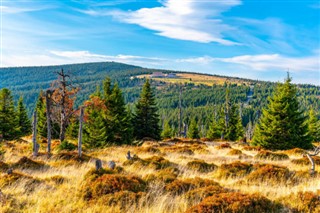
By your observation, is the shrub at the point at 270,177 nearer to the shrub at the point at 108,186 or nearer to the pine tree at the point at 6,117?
the shrub at the point at 108,186

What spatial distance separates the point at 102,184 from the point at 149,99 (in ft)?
90.1

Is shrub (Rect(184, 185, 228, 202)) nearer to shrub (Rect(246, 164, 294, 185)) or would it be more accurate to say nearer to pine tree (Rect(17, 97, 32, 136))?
shrub (Rect(246, 164, 294, 185))

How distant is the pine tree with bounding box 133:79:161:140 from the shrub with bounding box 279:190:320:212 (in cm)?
2809

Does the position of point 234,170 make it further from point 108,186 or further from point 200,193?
point 108,186

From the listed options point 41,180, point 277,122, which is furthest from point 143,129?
point 41,180

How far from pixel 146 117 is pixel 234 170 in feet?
77.9

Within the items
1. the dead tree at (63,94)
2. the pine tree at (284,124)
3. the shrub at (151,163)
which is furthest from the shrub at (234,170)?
the dead tree at (63,94)

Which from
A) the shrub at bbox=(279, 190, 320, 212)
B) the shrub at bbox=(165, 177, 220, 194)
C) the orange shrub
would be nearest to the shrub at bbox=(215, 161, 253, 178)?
the shrub at bbox=(165, 177, 220, 194)

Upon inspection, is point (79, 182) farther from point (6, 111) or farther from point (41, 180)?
point (6, 111)

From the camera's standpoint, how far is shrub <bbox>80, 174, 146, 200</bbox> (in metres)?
7.32

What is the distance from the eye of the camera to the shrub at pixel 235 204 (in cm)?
606

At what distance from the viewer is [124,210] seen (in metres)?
6.26

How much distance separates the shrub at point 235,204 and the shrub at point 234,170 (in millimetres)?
4074

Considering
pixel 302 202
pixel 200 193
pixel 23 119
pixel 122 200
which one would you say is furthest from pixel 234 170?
pixel 23 119
